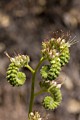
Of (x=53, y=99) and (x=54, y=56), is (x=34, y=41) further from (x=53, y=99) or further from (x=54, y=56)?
(x=54, y=56)

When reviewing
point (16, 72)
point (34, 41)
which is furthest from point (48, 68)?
point (34, 41)

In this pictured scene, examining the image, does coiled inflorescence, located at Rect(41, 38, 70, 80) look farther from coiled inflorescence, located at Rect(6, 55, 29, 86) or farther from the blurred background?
the blurred background

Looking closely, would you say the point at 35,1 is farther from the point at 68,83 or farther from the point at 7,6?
the point at 68,83

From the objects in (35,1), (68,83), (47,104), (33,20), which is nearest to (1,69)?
(68,83)

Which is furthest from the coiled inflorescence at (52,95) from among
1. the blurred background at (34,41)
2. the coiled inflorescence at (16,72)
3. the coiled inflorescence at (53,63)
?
the blurred background at (34,41)

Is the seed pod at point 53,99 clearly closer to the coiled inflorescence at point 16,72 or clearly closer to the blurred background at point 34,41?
the coiled inflorescence at point 16,72

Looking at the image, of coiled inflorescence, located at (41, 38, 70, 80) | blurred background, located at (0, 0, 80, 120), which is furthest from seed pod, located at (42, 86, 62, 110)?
blurred background, located at (0, 0, 80, 120)
